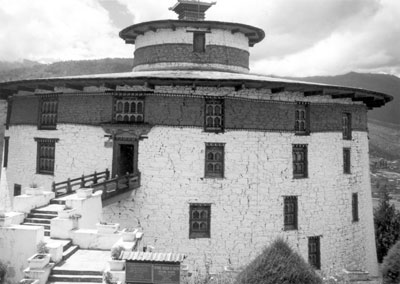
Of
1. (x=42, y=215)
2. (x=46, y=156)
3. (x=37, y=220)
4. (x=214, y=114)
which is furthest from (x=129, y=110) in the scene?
(x=37, y=220)

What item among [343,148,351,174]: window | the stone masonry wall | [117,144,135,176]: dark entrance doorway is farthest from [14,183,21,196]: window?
[343,148,351,174]: window

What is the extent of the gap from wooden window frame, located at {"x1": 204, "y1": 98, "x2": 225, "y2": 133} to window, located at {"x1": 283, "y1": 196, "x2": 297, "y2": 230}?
5.33 metres

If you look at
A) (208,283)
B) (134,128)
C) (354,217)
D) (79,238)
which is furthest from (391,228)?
(79,238)

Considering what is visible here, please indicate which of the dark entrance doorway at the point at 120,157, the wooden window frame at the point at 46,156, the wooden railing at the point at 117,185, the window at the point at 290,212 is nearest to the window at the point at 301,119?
the window at the point at 290,212

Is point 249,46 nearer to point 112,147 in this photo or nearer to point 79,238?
point 112,147

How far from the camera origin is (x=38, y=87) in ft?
69.4

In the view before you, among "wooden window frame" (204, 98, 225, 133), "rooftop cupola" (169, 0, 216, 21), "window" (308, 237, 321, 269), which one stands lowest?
"window" (308, 237, 321, 269)

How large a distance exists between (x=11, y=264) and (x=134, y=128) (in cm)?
871

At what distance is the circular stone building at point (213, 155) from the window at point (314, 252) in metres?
0.05

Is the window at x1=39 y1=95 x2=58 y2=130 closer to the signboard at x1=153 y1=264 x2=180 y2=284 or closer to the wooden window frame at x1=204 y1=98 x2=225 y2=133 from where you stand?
the wooden window frame at x1=204 y1=98 x2=225 y2=133

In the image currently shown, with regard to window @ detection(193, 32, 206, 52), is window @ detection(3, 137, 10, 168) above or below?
below

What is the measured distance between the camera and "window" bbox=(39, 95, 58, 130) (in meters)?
21.7

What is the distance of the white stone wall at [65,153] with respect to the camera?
66.9 feet

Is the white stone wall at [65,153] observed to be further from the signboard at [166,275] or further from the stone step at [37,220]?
the signboard at [166,275]
